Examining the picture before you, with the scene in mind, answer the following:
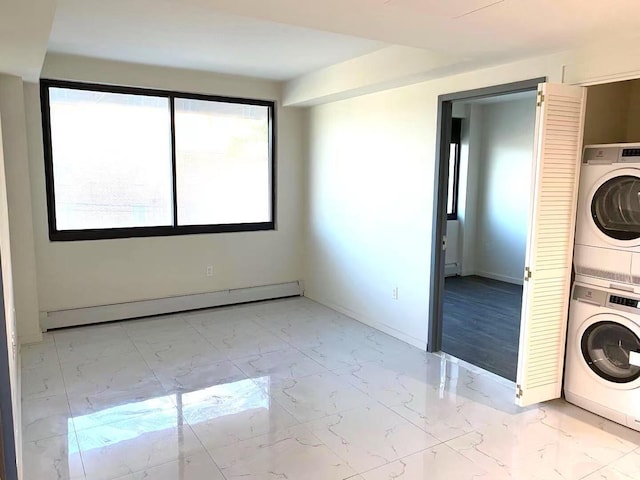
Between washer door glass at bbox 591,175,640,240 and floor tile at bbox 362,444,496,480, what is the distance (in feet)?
5.25

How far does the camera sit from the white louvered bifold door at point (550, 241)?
2.80 meters

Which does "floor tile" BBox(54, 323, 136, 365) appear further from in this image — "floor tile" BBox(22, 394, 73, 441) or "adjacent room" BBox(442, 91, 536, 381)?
"adjacent room" BBox(442, 91, 536, 381)

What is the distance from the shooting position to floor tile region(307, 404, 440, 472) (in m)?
2.53

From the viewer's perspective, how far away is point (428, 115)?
12.8ft

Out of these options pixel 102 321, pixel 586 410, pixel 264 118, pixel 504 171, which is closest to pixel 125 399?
pixel 102 321

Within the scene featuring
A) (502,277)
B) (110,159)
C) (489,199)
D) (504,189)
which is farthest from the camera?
(489,199)

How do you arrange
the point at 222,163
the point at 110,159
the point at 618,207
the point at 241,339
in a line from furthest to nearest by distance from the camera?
the point at 222,163 → the point at 110,159 → the point at 241,339 → the point at 618,207

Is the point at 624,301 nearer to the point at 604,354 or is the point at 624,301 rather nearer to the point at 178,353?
the point at 604,354

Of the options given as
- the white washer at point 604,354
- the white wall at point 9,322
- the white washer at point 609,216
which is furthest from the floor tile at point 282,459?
the white washer at point 609,216

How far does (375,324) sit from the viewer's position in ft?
15.4

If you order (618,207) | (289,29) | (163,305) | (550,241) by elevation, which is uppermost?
(289,29)

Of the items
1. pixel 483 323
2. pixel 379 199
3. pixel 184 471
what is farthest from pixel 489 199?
pixel 184 471

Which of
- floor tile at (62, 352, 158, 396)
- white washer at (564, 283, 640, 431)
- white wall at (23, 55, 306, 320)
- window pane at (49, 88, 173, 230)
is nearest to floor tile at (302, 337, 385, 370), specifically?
floor tile at (62, 352, 158, 396)

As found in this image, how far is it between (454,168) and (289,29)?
4.17 metres
